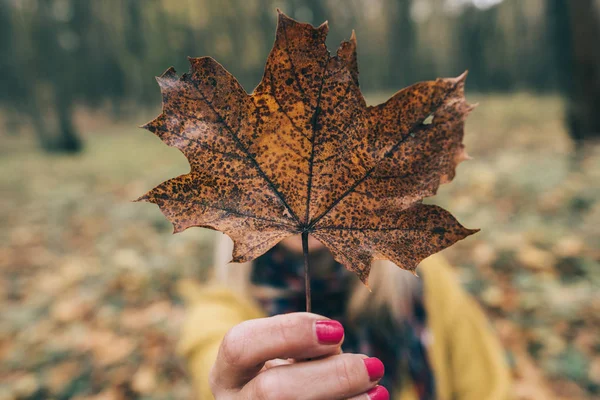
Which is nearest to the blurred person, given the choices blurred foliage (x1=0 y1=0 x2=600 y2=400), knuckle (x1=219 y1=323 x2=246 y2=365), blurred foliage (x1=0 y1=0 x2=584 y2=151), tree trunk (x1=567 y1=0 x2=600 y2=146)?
blurred foliage (x1=0 y1=0 x2=600 y2=400)

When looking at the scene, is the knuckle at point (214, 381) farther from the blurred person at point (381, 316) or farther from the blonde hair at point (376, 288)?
the blonde hair at point (376, 288)

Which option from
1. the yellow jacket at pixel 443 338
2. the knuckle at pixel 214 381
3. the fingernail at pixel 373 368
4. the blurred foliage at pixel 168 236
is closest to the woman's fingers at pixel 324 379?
the fingernail at pixel 373 368

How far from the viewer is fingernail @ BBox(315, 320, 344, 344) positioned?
0.56 meters

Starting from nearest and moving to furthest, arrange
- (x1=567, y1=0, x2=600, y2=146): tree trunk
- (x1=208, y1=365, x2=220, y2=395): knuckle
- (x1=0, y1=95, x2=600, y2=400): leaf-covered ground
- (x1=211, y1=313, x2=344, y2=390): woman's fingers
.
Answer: (x1=211, y1=313, x2=344, y2=390): woman's fingers
(x1=208, y1=365, x2=220, y2=395): knuckle
(x1=0, y1=95, x2=600, y2=400): leaf-covered ground
(x1=567, y1=0, x2=600, y2=146): tree trunk

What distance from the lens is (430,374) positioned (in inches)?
86.0

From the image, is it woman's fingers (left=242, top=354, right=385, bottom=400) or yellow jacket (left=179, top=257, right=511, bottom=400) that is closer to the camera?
woman's fingers (left=242, top=354, right=385, bottom=400)

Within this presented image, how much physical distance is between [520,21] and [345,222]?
2047cm

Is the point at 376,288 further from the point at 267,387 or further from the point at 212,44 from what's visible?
the point at 212,44

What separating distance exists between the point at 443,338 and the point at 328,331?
87.6 inches

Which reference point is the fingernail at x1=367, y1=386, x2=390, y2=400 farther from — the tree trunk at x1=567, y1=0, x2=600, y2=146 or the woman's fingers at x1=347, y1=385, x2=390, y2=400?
the tree trunk at x1=567, y1=0, x2=600, y2=146

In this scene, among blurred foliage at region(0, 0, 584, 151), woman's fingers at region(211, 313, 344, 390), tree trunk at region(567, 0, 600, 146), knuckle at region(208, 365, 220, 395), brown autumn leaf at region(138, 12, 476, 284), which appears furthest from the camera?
blurred foliage at region(0, 0, 584, 151)

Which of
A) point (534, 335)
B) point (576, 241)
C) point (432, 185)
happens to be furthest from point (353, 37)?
point (576, 241)

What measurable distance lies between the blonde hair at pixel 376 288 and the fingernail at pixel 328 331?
1.34 meters

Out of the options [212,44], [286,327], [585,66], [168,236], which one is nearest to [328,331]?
[286,327]
